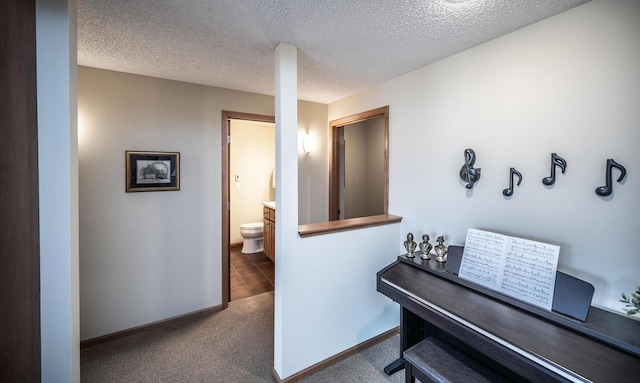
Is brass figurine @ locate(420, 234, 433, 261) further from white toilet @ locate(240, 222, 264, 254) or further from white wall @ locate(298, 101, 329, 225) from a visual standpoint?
white toilet @ locate(240, 222, 264, 254)

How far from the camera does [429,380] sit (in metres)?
1.28

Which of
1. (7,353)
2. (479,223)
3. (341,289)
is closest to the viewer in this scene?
(7,353)

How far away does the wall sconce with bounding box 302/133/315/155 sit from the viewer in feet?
10.4

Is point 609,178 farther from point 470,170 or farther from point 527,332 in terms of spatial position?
point 527,332

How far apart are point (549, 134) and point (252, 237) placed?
162 inches

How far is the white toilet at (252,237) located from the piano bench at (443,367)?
3454mm

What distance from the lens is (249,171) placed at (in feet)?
16.0

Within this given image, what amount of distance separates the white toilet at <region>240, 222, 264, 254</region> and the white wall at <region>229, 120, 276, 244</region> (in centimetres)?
46

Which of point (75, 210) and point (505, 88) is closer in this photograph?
point (75, 210)

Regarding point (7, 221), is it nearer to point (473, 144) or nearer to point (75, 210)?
point (75, 210)

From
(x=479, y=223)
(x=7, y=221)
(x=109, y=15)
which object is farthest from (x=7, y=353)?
(x=479, y=223)

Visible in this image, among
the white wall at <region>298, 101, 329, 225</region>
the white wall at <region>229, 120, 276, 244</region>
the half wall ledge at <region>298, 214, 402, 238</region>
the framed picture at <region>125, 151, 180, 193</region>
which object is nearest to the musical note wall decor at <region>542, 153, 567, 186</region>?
the half wall ledge at <region>298, 214, 402, 238</region>

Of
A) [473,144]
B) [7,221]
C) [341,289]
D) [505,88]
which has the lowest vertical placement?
Answer: [341,289]

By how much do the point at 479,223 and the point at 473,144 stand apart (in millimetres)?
576
